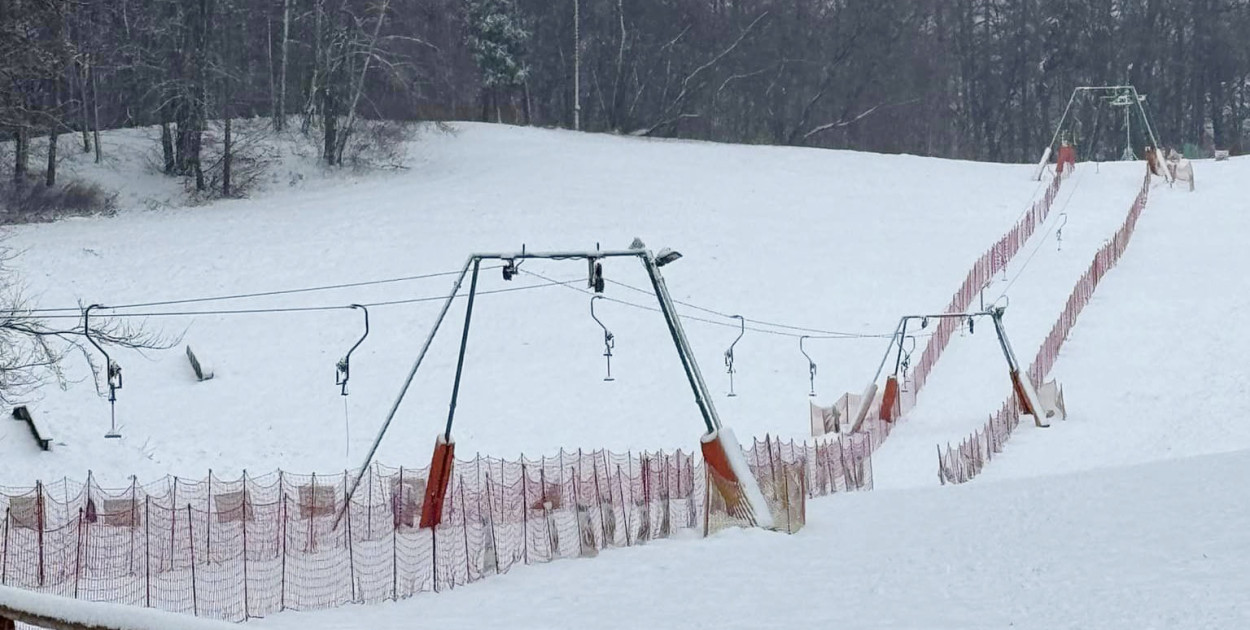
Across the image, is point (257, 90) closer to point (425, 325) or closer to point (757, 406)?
point (425, 325)

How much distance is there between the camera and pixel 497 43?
7550 centimetres

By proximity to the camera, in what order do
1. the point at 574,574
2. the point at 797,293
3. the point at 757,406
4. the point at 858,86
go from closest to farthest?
1. the point at 574,574
2. the point at 757,406
3. the point at 797,293
4. the point at 858,86

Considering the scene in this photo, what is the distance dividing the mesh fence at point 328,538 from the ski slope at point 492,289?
7808mm

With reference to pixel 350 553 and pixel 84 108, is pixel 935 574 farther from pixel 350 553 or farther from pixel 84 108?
pixel 84 108

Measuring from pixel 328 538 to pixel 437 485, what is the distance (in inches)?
68.3

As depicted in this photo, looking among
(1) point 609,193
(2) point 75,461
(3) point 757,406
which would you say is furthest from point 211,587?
(1) point 609,193

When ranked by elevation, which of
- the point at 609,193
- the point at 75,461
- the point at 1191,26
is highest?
the point at 1191,26

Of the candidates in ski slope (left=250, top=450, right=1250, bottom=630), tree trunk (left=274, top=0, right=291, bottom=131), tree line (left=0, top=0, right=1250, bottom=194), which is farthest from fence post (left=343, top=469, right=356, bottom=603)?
tree trunk (left=274, top=0, right=291, bottom=131)

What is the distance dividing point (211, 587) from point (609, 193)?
124 feet

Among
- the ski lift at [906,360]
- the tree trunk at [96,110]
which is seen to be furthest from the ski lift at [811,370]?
the tree trunk at [96,110]

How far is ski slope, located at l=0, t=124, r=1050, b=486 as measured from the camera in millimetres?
34531

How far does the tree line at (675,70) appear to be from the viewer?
189 feet

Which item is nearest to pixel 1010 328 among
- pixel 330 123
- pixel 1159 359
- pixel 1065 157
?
pixel 1159 359

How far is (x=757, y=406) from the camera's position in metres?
36.6
